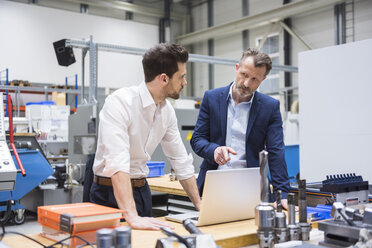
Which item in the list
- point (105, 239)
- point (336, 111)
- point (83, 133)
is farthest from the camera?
point (83, 133)

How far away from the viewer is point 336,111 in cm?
340

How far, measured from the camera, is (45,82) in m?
9.23

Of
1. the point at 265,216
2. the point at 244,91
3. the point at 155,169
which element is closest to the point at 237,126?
the point at 244,91

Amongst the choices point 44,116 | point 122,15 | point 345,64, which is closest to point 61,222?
point 345,64

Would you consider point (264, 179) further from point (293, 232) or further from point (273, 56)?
point (273, 56)

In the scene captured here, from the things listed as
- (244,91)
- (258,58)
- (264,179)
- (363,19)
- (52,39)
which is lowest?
→ (264,179)

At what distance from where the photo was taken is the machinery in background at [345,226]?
1226 millimetres

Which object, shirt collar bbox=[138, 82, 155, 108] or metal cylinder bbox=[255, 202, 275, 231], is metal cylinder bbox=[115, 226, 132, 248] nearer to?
metal cylinder bbox=[255, 202, 275, 231]

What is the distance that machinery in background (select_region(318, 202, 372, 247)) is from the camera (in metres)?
1.23

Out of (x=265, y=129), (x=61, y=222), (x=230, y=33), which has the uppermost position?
(x=230, y=33)

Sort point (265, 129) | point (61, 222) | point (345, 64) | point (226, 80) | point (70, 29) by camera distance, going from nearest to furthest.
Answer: point (61, 222)
point (265, 129)
point (345, 64)
point (70, 29)
point (226, 80)

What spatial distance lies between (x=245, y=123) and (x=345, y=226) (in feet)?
2.98

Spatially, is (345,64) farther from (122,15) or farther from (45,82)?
(122,15)

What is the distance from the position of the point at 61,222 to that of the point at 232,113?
1.14m
